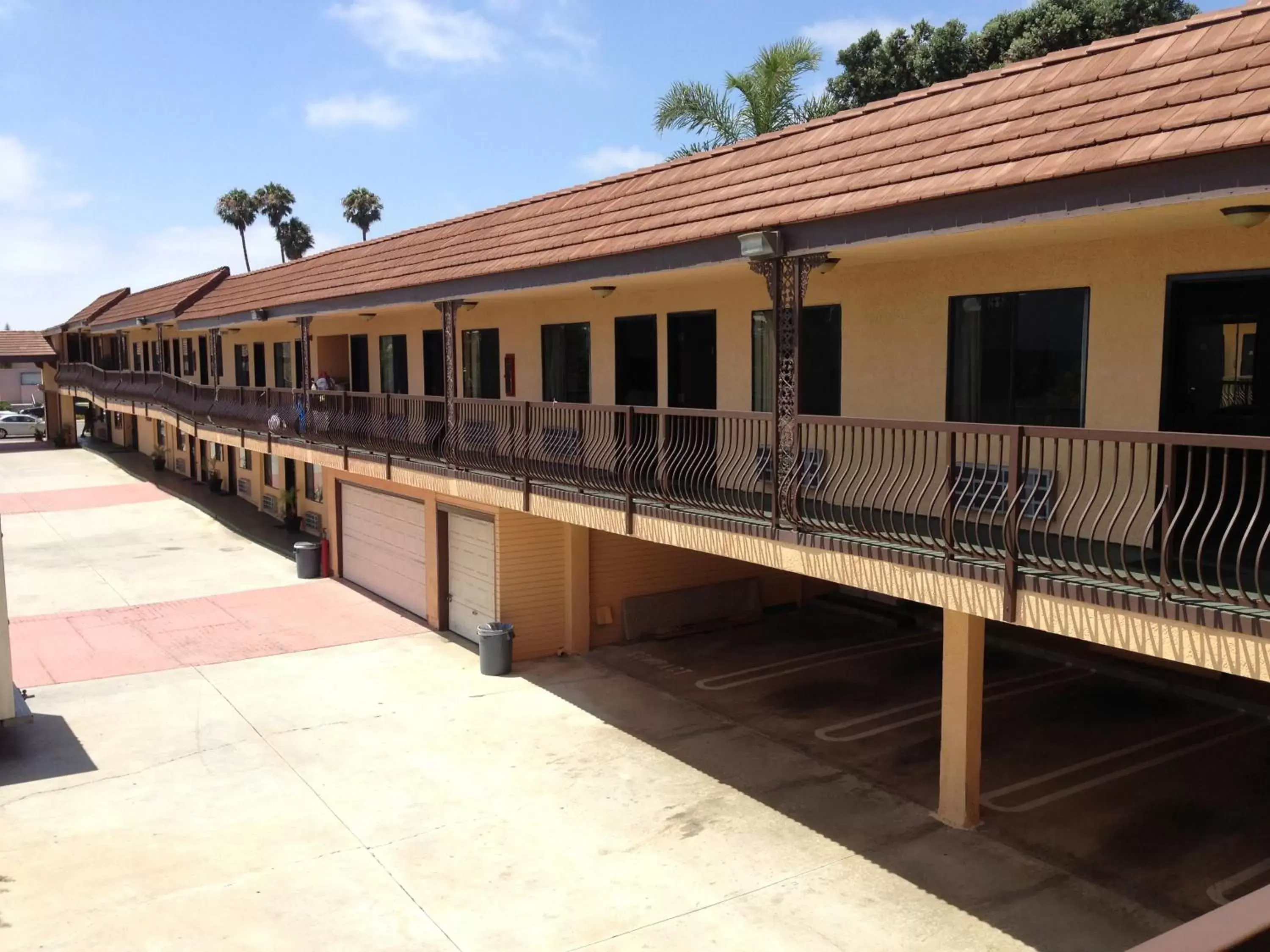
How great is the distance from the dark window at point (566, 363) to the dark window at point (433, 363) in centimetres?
363

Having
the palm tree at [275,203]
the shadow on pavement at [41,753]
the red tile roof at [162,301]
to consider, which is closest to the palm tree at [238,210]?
the palm tree at [275,203]

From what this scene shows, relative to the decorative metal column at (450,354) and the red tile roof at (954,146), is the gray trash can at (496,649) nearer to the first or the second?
the decorative metal column at (450,354)

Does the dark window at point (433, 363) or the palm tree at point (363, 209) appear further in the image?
the palm tree at point (363, 209)

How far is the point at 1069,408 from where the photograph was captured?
9.95m

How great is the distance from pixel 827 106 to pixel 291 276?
14.9 metres

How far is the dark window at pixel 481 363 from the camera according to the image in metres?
19.0

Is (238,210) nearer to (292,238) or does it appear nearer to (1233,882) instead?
(292,238)

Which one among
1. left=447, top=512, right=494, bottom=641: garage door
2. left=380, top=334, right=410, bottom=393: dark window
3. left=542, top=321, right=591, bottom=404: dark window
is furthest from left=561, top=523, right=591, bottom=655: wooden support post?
left=380, top=334, right=410, bottom=393: dark window

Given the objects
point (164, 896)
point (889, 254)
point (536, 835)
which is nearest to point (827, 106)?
point (889, 254)

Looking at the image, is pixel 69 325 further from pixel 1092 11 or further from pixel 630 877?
pixel 630 877

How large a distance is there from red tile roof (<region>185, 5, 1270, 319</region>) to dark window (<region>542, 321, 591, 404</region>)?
2.19 metres

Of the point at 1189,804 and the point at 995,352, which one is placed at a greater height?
the point at 995,352

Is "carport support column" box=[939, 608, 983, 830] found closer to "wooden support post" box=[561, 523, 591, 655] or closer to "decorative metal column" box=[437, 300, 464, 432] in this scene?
"wooden support post" box=[561, 523, 591, 655]

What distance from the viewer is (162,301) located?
3669 cm
